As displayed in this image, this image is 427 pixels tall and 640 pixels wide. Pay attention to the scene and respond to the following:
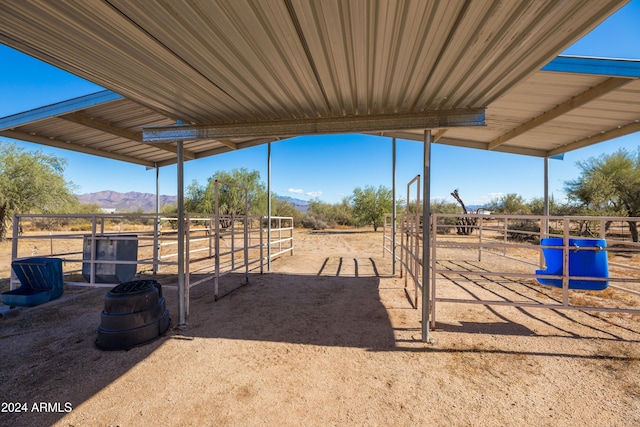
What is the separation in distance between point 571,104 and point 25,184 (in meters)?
18.8

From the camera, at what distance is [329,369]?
251 cm

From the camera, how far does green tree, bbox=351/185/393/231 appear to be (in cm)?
2022

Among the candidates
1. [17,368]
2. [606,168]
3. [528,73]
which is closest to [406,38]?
[528,73]

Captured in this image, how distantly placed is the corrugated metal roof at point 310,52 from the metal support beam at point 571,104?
0.02 m

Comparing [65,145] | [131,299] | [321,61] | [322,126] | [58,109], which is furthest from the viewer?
[65,145]

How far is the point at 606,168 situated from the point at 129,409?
1880 cm

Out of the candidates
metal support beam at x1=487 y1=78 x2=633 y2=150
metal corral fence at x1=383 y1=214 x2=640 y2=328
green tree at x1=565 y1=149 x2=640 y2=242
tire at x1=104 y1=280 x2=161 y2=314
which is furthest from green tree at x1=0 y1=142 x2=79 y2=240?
green tree at x1=565 y1=149 x2=640 y2=242

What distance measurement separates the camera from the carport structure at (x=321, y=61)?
1.54 m

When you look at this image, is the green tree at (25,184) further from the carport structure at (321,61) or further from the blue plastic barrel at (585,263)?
the blue plastic barrel at (585,263)

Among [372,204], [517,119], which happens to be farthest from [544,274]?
[372,204]

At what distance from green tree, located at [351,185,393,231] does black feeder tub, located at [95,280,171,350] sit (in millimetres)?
18048

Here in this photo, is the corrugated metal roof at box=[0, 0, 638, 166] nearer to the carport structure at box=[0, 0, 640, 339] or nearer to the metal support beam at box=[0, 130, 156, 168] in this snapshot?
the carport structure at box=[0, 0, 640, 339]

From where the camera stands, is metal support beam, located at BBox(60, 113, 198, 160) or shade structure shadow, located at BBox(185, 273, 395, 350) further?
metal support beam, located at BBox(60, 113, 198, 160)

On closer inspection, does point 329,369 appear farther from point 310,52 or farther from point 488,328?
point 310,52
